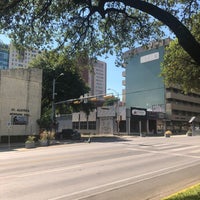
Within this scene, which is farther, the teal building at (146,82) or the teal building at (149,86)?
the teal building at (146,82)

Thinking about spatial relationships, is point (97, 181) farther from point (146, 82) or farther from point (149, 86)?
point (146, 82)

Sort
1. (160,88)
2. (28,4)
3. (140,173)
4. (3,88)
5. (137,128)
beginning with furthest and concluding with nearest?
1. (160,88)
2. (137,128)
3. (3,88)
4. (140,173)
5. (28,4)

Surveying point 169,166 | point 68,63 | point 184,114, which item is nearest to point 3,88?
point 169,166

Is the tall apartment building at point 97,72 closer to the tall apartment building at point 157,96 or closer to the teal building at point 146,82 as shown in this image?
the tall apartment building at point 157,96

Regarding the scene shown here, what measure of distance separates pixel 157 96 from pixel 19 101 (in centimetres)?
4918

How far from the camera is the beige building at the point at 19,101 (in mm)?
39344

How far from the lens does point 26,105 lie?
4209 centimetres

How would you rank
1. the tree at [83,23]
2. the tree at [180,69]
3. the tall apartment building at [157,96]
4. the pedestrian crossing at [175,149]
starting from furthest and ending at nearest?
the tall apartment building at [157,96] → the pedestrian crossing at [175,149] → the tree at [180,69] → the tree at [83,23]

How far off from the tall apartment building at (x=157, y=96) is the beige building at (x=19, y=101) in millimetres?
36766

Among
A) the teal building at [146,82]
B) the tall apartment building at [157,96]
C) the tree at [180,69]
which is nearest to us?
the tree at [180,69]

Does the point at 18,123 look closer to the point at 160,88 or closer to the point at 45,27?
the point at 45,27

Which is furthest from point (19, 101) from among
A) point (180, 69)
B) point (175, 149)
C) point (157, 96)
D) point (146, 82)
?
point (146, 82)

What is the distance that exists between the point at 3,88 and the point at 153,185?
31.8m

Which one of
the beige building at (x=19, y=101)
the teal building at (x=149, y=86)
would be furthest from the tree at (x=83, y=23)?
the teal building at (x=149, y=86)
